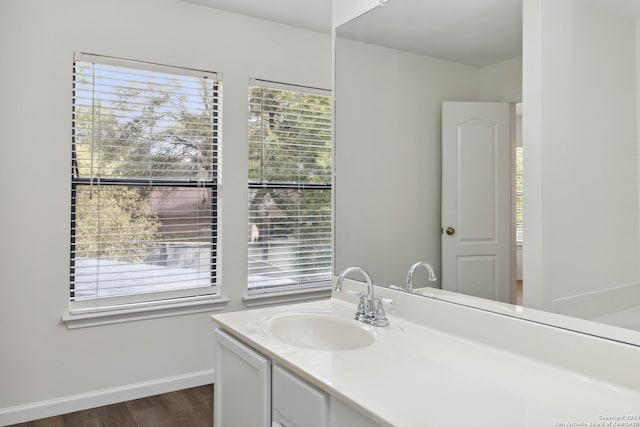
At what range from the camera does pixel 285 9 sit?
3029 mm

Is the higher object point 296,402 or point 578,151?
point 578,151

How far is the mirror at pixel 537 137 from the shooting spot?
1.13m

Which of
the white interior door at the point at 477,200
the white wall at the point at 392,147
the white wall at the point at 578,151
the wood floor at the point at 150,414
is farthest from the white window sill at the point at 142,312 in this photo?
the white wall at the point at 578,151

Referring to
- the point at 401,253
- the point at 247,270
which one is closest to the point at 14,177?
the point at 247,270

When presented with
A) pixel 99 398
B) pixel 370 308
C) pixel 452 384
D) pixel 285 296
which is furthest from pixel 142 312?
pixel 452 384

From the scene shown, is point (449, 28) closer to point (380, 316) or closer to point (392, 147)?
point (392, 147)

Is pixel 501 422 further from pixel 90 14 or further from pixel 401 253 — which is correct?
pixel 90 14

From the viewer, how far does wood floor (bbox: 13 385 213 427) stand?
2463mm

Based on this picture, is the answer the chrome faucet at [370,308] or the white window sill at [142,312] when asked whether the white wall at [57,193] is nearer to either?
the white window sill at [142,312]

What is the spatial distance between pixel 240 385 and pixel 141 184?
5.51 feet

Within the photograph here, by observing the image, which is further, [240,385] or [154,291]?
[154,291]

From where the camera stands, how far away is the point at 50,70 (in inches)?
99.6

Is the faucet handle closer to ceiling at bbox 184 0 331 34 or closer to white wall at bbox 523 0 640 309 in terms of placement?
white wall at bbox 523 0 640 309

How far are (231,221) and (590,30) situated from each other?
7.84ft
